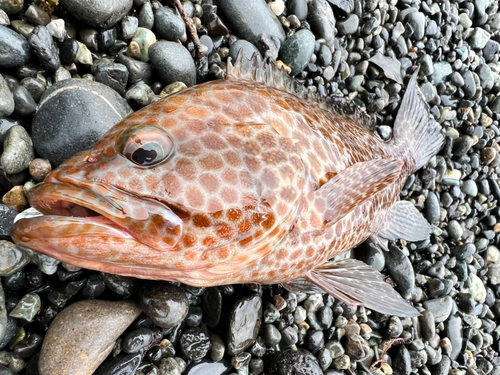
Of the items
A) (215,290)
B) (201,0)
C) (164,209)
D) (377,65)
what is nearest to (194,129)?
(164,209)

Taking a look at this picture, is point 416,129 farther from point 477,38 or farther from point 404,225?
point 477,38

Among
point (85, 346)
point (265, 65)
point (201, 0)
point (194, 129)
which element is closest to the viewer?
point (194, 129)

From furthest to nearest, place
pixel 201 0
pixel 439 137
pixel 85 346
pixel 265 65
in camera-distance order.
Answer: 1. pixel 439 137
2. pixel 201 0
3. pixel 265 65
4. pixel 85 346

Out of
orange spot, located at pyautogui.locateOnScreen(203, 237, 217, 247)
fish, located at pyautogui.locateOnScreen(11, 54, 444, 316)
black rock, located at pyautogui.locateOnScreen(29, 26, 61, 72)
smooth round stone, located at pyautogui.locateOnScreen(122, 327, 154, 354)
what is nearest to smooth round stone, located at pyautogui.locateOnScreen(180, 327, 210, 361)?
smooth round stone, located at pyautogui.locateOnScreen(122, 327, 154, 354)

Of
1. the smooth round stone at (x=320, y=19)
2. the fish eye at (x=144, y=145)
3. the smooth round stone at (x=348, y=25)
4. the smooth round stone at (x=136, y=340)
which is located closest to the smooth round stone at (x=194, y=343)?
the smooth round stone at (x=136, y=340)

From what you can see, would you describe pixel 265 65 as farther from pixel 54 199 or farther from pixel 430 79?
pixel 430 79

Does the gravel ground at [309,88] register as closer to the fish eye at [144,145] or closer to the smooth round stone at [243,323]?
the smooth round stone at [243,323]
